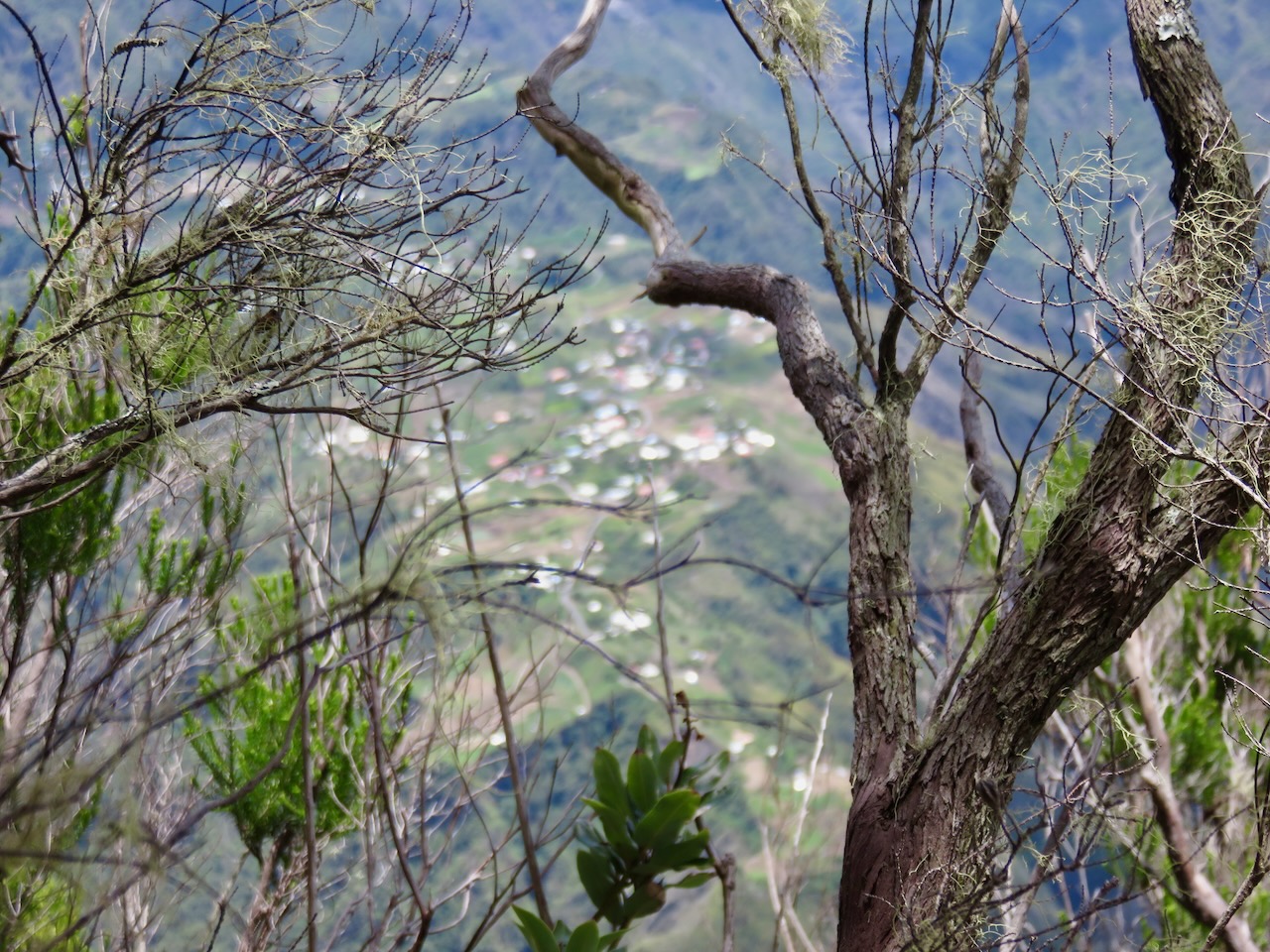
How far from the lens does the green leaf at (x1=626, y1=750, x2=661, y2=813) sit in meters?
0.85

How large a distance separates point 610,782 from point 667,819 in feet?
0.26

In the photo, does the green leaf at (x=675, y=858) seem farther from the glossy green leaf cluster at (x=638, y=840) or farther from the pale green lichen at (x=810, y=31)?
the pale green lichen at (x=810, y=31)

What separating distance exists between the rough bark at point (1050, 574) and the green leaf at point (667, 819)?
60 cm

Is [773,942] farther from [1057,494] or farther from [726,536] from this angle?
[726,536]

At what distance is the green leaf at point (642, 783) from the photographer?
85 centimetres

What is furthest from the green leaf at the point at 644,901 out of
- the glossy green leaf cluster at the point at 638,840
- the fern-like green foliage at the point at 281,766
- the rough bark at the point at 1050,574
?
the fern-like green foliage at the point at 281,766

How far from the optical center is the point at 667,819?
2.64 ft

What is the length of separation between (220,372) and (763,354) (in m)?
24.2

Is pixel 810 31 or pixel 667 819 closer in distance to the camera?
pixel 667 819

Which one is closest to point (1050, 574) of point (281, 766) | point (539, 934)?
point (539, 934)

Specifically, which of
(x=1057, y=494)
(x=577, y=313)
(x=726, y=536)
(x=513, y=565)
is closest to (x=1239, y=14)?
(x=726, y=536)

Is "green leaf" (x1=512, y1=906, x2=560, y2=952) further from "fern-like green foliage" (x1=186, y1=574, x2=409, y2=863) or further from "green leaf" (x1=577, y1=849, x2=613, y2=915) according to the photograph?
"fern-like green foliage" (x1=186, y1=574, x2=409, y2=863)

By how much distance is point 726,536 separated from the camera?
20.8m

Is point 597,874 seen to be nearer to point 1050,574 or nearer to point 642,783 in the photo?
point 642,783
